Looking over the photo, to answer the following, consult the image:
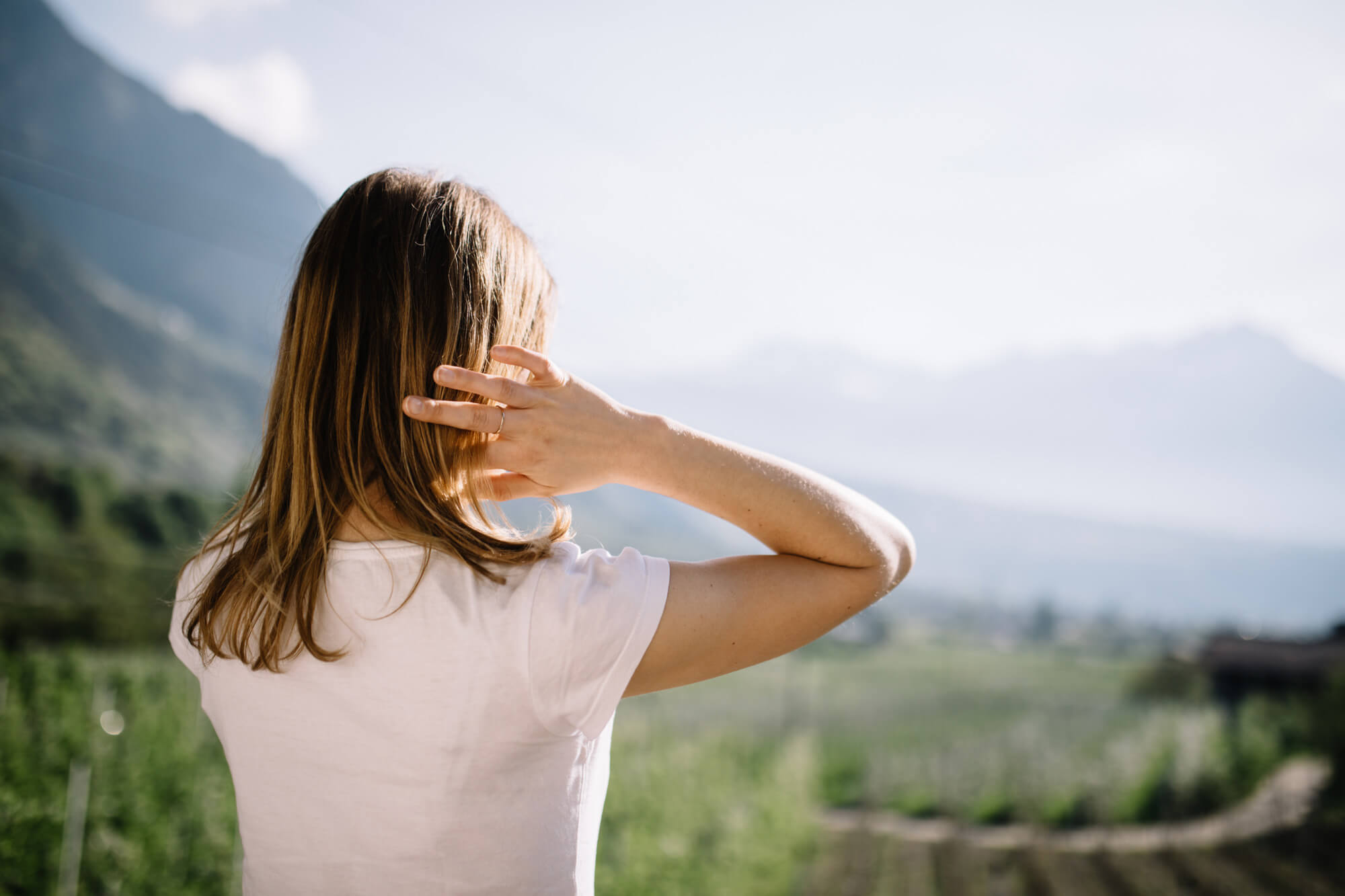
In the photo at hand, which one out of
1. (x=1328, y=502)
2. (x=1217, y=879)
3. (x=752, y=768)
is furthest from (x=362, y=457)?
(x=1328, y=502)

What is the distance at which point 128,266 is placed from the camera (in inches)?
87.3

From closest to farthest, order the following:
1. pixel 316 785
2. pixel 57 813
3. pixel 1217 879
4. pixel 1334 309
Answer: pixel 316 785 < pixel 57 813 < pixel 1334 309 < pixel 1217 879

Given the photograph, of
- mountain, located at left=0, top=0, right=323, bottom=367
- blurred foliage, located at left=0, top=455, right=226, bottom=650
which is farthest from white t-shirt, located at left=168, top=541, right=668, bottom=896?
blurred foliage, located at left=0, top=455, right=226, bottom=650

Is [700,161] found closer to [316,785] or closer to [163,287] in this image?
[163,287]

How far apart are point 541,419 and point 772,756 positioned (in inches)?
115

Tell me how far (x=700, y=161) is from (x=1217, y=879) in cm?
304

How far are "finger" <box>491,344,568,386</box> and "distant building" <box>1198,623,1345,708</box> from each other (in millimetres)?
3441

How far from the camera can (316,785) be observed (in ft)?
1.92

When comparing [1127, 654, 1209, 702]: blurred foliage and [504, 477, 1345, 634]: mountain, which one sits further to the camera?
[1127, 654, 1209, 702]: blurred foliage

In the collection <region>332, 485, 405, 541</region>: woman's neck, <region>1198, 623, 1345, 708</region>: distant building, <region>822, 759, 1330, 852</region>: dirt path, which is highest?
<region>332, 485, 405, 541</region>: woman's neck

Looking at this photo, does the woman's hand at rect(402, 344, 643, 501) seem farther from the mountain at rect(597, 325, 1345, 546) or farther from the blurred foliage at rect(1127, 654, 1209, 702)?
the blurred foliage at rect(1127, 654, 1209, 702)

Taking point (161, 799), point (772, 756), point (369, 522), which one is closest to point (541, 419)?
point (369, 522)

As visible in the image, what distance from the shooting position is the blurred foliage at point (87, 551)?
1985mm

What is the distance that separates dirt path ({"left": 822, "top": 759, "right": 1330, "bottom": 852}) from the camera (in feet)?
9.68
